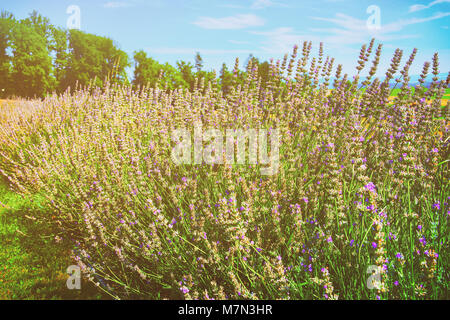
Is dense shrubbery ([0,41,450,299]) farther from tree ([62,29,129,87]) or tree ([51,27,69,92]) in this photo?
tree ([51,27,69,92])

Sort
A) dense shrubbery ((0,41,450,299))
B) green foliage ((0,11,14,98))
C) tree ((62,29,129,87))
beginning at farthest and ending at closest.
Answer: tree ((62,29,129,87))
green foliage ((0,11,14,98))
dense shrubbery ((0,41,450,299))

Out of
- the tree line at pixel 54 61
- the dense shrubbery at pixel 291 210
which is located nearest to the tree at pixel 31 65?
the tree line at pixel 54 61

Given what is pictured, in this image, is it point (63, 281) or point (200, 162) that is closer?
point (63, 281)

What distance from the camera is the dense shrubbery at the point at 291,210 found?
60.7 inches

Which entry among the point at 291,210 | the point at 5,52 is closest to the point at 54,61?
the point at 5,52

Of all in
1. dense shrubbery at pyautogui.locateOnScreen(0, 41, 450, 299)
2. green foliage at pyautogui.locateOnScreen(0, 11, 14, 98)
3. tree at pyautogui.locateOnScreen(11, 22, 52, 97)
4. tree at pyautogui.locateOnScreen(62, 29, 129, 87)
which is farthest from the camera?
tree at pyautogui.locateOnScreen(62, 29, 129, 87)

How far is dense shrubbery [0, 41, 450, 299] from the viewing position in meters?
1.54

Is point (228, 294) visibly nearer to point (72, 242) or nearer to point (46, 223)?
point (72, 242)

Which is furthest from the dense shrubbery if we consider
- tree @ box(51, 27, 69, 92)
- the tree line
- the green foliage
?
tree @ box(51, 27, 69, 92)

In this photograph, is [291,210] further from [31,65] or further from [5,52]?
[31,65]
